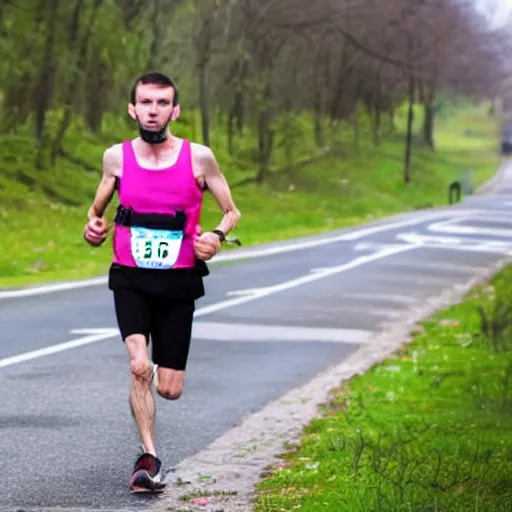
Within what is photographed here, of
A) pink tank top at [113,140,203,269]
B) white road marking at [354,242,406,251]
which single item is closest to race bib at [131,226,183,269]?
pink tank top at [113,140,203,269]

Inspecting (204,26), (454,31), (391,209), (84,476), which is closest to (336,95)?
(454,31)

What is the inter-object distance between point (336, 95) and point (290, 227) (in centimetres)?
3050

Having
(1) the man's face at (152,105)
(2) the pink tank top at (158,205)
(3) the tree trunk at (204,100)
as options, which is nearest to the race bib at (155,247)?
(2) the pink tank top at (158,205)

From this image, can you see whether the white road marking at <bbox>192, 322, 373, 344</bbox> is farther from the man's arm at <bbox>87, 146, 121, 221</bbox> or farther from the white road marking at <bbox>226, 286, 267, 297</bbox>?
the man's arm at <bbox>87, 146, 121, 221</bbox>

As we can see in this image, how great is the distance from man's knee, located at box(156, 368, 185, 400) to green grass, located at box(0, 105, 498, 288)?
474 inches

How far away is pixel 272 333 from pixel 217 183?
26.8 feet

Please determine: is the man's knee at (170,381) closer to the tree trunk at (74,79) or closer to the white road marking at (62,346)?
the white road marking at (62,346)

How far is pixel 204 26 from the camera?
46.9 m

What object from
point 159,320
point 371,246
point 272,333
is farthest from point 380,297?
point 159,320

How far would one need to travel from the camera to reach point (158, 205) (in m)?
7.41

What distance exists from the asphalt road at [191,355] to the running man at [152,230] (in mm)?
625

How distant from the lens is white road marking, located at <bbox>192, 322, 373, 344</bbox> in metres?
15.2

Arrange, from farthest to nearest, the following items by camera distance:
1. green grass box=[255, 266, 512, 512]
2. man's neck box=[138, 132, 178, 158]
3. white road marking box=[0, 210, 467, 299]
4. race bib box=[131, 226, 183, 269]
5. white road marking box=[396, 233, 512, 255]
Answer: white road marking box=[396, 233, 512, 255], white road marking box=[0, 210, 467, 299], man's neck box=[138, 132, 178, 158], race bib box=[131, 226, 183, 269], green grass box=[255, 266, 512, 512]

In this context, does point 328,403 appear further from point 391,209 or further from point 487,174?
point 487,174
